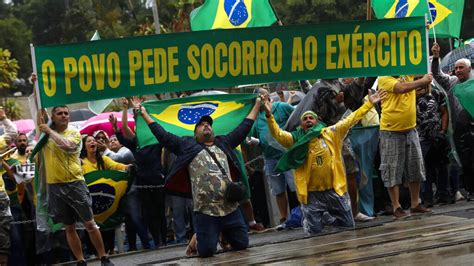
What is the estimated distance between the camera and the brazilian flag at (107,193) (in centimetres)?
1273

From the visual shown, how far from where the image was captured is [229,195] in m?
11.0

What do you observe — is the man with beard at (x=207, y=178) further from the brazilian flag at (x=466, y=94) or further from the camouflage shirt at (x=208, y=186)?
the brazilian flag at (x=466, y=94)

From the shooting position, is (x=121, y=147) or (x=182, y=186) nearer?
(x=182, y=186)

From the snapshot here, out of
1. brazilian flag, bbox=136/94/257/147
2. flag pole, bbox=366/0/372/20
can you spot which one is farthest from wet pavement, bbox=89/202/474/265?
flag pole, bbox=366/0/372/20

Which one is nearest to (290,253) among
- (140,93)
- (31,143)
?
(140,93)

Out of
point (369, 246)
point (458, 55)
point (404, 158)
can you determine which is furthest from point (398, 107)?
point (458, 55)

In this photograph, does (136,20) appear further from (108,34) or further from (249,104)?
(249,104)

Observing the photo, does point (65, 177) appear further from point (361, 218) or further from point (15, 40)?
point (15, 40)

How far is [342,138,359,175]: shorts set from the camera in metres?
12.6

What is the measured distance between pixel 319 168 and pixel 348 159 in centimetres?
102

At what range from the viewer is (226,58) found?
1186 centimetres

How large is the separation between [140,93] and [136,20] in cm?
4317

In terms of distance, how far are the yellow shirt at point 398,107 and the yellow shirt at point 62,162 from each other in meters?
3.75

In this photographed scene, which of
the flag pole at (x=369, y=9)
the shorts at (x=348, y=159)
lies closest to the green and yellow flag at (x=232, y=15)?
the flag pole at (x=369, y=9)
